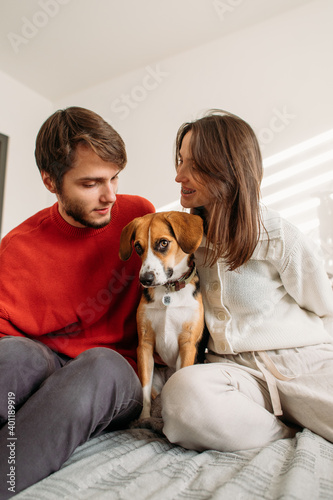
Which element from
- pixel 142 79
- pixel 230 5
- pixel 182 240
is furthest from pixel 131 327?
pixel 142 79

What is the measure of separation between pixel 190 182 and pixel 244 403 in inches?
28.7

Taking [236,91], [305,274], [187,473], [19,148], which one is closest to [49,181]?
[305,274]

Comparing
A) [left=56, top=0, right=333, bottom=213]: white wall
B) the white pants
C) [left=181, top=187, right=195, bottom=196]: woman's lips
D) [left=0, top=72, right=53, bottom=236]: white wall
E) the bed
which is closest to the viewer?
the bed

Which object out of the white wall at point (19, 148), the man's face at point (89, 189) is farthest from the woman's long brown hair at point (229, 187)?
the white wall at point (19, 148)

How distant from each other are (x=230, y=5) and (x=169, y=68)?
78 cm

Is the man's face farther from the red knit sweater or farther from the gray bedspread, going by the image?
the gray bedspread

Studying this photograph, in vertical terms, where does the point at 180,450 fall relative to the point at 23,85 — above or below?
below

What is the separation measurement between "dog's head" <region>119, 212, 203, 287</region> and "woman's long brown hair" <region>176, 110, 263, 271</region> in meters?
0.08

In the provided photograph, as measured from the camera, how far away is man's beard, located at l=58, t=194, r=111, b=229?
1368mm

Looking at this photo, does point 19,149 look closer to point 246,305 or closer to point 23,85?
point 23,85

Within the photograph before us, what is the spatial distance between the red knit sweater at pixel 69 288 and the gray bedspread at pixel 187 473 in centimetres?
45

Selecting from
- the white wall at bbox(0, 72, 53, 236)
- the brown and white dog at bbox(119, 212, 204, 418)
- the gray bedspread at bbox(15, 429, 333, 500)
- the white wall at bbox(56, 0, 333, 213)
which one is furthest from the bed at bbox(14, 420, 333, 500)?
the white wall at bbox(0, 72, 53, 236)

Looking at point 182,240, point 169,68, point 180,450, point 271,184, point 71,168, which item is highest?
point 169,68

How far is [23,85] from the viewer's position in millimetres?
3902
